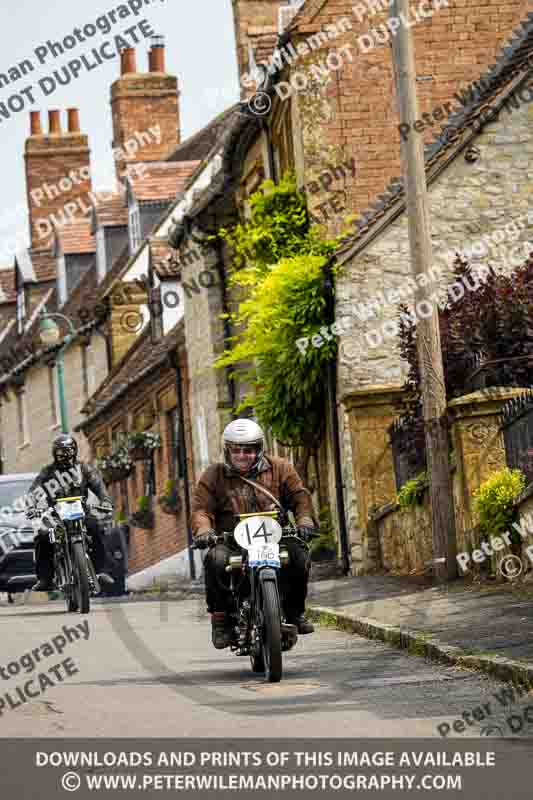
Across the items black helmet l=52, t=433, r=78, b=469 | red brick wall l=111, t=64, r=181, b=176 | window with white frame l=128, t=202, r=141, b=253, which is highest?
red brick wall l=111, t=64, r=181, b=176

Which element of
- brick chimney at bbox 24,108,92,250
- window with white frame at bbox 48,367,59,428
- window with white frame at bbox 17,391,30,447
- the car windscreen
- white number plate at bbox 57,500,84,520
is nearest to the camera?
white number plate at bbox 57,500,84,520

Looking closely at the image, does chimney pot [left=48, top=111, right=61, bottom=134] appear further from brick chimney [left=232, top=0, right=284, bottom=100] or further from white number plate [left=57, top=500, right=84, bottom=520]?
white number plate [left=57, top=500, right=84, bottom=520]

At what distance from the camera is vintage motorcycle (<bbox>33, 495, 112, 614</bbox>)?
17.4m

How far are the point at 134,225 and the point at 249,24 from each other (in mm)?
11260

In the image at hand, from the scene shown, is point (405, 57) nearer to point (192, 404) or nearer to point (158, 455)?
point (192, 404)

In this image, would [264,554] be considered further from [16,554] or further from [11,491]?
[11,491]

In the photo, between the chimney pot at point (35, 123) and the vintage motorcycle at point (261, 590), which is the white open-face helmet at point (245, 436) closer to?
the vintage motorcycle at point (261, 590)

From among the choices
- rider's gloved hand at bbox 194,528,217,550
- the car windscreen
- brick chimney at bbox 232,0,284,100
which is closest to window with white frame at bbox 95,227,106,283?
brick chimney at bbox 232,0,284,100

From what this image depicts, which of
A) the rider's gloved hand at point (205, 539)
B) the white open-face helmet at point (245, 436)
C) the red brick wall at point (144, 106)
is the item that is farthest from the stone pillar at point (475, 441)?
the red brick wall at point (144, 106)

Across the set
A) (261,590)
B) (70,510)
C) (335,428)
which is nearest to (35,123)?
(335,428)

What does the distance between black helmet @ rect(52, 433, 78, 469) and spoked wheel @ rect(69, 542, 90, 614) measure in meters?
0.96

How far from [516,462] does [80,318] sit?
31915mm

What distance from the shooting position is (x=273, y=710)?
31.0 ft
